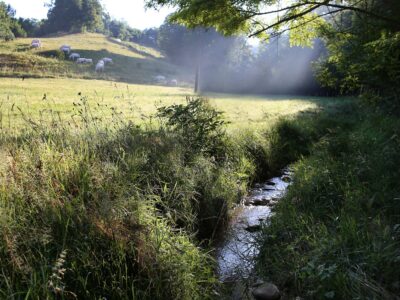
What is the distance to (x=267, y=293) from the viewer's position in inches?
125

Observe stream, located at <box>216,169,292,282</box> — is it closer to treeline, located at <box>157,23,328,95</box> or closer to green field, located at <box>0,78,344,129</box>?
green field, located at <box>0,78,344,129</box>

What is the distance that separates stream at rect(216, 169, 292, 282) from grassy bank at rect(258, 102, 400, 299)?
0.21 m

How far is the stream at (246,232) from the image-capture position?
373 cm

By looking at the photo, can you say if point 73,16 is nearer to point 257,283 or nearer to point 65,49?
point 65,49

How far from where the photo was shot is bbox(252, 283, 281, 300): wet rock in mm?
3133

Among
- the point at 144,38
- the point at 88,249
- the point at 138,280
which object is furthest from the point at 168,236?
the point at 144,38

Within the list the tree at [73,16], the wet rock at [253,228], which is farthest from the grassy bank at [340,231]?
the tree at [73,16]

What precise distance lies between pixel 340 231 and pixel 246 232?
5.00 ft

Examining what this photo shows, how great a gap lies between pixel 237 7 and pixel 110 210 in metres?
4.59

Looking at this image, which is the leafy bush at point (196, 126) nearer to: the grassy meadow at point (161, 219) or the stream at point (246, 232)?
the grassy meadow at point (161, 219)

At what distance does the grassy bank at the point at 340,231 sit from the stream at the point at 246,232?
0.21 m

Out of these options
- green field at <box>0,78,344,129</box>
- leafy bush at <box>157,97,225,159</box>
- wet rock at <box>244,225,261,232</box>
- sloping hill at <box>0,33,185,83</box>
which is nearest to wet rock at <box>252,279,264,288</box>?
wet rock at <box>244,225,261,232</box>

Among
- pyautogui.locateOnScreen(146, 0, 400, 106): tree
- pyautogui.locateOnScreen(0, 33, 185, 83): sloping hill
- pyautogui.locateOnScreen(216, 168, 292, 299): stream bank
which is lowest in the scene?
pyautogui.locateOnScreen(216, 168, 292, 299): stream bank

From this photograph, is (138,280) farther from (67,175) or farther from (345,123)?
(345,123)
